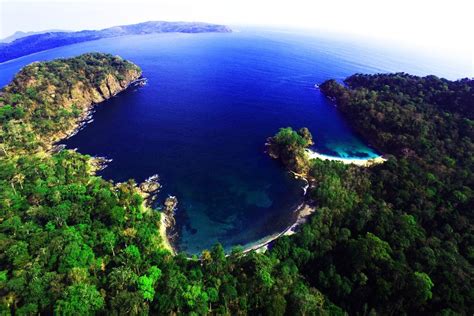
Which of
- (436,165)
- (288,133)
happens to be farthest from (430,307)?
(288,133)

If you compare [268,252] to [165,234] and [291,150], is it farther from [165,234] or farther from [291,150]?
[291,150]

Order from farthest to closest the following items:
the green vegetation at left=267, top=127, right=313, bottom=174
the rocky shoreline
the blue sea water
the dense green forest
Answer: the green vegetation at left=267, top=127, right=313, bottom=174 → the blue sea water → the rocky shoreline → the dense green forest

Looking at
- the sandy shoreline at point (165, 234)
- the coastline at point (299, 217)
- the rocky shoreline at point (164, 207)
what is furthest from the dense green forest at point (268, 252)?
the coastline at point (299, 217)

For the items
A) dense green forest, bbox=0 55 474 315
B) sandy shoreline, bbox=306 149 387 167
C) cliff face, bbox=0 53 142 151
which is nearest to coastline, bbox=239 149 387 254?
sandy shoreline, bbox=306 149 387 167

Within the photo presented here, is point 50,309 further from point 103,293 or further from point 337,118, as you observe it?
point 337,118

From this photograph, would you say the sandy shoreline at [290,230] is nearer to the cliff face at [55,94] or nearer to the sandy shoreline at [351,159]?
the sandy shoreline at [351,159]

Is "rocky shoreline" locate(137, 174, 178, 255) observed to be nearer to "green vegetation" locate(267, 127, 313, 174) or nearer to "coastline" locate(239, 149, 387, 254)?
"coastline" locate(239, 149, 387, 254)

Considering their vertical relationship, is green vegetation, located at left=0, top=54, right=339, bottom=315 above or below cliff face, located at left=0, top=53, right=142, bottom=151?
below
